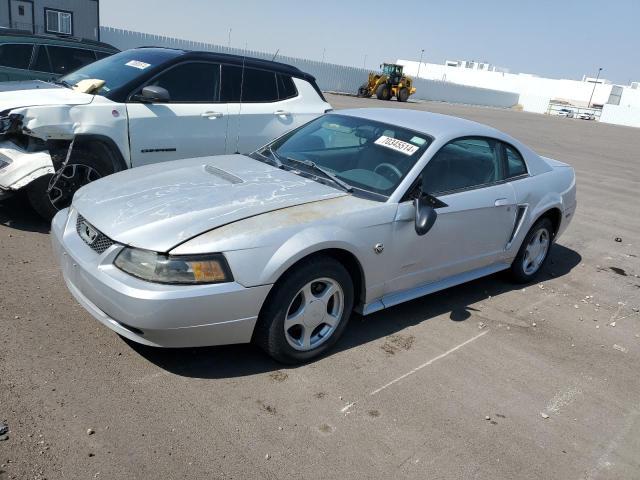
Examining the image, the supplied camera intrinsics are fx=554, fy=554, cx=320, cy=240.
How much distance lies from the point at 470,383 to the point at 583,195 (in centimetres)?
833

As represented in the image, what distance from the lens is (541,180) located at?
5.25m

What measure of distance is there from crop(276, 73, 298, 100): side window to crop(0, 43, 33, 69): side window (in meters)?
4.49

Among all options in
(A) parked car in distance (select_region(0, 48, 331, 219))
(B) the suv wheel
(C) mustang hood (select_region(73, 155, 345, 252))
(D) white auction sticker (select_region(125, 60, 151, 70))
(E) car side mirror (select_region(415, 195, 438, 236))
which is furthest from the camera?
(D) white auction sticker (select_region(125, 60, 151, 70))

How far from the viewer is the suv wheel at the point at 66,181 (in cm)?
519

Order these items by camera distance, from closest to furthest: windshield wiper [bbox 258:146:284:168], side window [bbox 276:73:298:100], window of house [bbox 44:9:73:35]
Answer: windshield wiper [bbox 258:146:284:168]
side window [bbox 276:73:298:100]
window of house [bbox 44:9:73:35]

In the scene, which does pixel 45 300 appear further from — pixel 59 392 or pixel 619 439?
pixel 619 439

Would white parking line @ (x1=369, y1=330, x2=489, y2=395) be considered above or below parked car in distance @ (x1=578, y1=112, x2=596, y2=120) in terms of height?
above

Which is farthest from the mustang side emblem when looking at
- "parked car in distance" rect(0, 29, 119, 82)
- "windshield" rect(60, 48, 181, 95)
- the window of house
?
the window of house

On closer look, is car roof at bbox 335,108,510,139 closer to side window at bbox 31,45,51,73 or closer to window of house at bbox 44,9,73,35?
side window at bbox 31,45,51,73

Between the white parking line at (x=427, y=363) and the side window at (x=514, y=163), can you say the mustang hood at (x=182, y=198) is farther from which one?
the side window at (x=514, y=163)

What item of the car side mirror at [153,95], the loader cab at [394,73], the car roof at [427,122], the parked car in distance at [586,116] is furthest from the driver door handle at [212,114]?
the parked car in distance at [586,116]

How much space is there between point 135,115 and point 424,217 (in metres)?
3.28

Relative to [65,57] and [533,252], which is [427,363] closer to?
[533,252]

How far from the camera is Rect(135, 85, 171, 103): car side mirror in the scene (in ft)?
17.9
